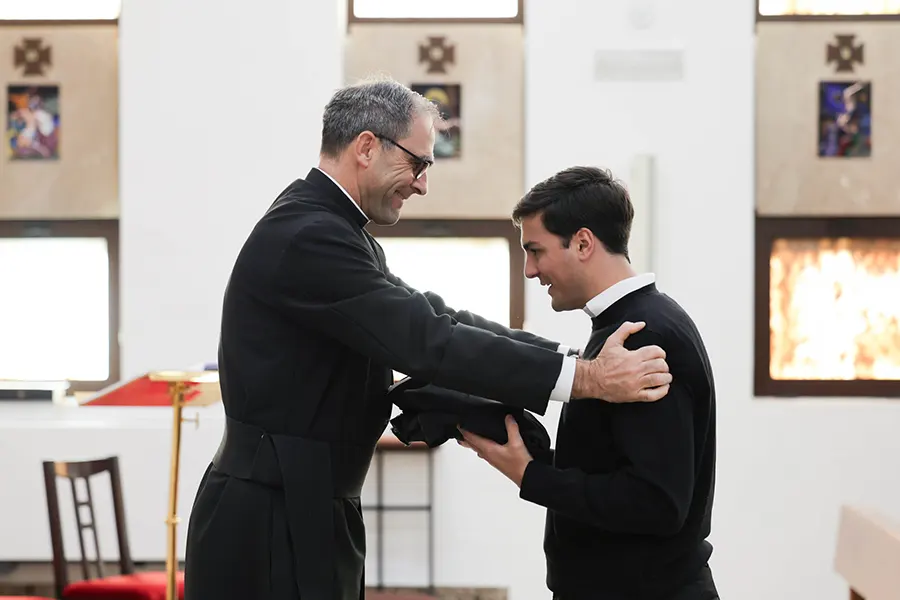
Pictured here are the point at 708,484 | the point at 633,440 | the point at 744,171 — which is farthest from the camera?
the point at 744,171

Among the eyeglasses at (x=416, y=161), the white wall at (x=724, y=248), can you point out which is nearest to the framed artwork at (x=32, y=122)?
the white wall at (x=724, y=248)

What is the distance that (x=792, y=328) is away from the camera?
15.5ft

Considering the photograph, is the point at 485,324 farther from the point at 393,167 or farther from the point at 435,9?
the point at 435,9

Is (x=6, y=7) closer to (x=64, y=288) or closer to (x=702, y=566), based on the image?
(x=64, y=288)

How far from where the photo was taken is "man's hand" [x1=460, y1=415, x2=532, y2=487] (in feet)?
5.29

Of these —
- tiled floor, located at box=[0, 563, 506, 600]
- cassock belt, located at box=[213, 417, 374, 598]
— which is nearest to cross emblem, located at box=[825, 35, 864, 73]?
tiled floor, located at box=[0, 563, 506, 600]

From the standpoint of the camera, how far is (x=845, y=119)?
15.3ft

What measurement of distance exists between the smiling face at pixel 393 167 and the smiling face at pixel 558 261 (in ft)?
0.91

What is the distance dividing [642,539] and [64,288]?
3.93m

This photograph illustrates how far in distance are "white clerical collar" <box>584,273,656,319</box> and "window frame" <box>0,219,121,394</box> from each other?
3.67 meters

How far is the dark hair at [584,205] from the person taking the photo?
1627 mm

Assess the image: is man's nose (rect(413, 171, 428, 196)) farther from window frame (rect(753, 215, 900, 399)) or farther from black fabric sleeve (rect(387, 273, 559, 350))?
window frame (rect(753, 215, 900, 399))

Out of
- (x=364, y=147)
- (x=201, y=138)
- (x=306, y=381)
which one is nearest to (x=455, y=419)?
(x=306, y=381)

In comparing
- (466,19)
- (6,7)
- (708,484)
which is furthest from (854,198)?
(6,7)
